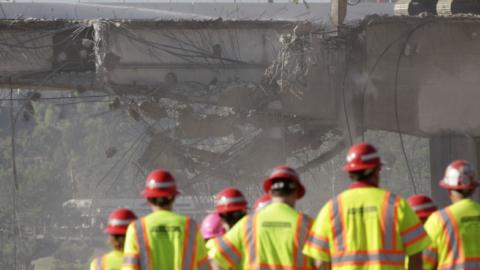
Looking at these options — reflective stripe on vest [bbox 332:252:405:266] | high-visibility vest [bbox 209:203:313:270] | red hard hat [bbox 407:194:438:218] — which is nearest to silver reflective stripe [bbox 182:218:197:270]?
high-visibility vest [bbox 209:203:313:270]

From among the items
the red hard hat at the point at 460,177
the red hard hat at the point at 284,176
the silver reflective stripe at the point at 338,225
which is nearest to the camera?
the silver reflective stripe at the point at 338,225

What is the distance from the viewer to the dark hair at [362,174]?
1158 centimetres

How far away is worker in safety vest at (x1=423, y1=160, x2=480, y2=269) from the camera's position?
41.5 ft

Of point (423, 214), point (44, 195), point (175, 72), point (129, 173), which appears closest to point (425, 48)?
point (175, 72)

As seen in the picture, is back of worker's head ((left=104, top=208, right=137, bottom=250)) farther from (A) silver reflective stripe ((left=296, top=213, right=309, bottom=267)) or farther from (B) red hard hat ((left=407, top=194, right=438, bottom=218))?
(B) red hard hat ((left=407, top=194, right=438, bottom=218))

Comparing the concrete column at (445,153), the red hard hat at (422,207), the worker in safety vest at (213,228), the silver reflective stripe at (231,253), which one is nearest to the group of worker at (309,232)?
the silver reflective stripe at (231,253)

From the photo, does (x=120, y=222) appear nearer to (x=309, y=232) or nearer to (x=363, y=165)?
Answer: (x=309, y=232)

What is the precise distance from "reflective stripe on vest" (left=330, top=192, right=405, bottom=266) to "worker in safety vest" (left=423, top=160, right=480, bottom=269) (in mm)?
1130

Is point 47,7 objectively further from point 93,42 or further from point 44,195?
point 44,195

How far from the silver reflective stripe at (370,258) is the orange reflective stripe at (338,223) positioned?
0.08 metres

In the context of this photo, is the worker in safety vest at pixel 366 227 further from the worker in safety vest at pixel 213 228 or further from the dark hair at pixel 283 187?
the worker in safety vest at pixel 213 228

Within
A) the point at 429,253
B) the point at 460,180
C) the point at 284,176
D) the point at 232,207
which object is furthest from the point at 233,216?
the point at 460,180

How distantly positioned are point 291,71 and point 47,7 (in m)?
17.2

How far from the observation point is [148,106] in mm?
29891
